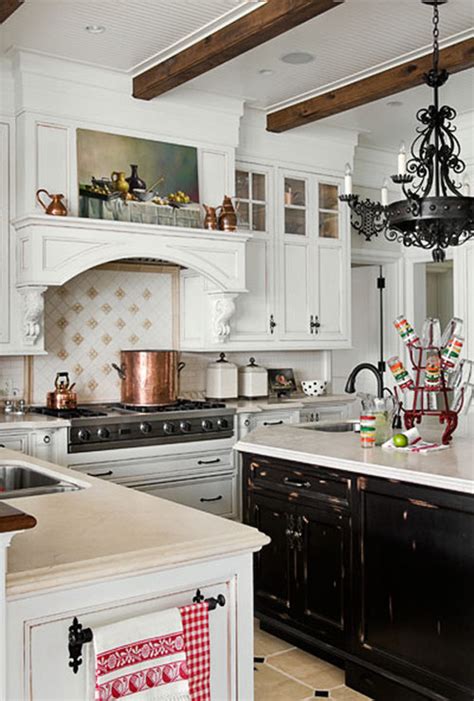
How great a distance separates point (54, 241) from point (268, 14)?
1823mm

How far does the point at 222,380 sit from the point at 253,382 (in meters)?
0.32

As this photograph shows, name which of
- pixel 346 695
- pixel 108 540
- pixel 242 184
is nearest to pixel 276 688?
pixel 346 695

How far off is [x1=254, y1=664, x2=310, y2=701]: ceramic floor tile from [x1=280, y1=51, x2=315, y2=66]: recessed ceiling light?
341 centimetres

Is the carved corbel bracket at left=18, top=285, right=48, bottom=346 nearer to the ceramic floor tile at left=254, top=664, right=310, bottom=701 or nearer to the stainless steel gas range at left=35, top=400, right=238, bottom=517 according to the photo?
the stainless steel gas range at left=35, top=400, right=238, bottom=517

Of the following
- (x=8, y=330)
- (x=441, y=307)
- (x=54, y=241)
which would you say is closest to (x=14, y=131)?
(x=54, y=241)

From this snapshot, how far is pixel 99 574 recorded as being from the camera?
1.86m

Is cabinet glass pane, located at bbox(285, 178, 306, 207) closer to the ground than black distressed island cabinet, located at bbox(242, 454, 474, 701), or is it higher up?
higher up

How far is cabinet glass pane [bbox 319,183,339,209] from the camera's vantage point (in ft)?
21.4

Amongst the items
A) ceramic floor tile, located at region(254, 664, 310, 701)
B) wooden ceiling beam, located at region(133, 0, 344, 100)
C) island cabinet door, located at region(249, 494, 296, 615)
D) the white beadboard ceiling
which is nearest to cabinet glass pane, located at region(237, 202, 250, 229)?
wooden ceiling beam, located at region(133, 0, 344, 100)

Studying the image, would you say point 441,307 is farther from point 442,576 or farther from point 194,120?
point 442,576

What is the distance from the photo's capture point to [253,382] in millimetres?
6129

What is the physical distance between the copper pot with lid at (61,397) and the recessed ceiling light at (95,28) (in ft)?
6.91

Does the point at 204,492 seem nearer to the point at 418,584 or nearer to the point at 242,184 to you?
the point at 242,184

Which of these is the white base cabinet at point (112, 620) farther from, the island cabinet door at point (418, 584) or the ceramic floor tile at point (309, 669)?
the ceramic floor tile at point (309, 669)
